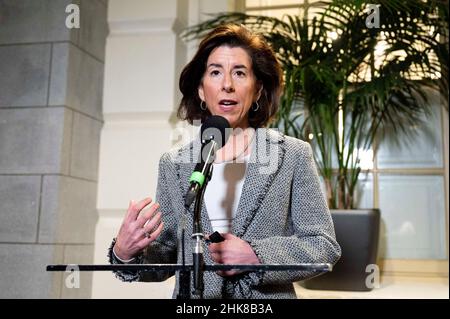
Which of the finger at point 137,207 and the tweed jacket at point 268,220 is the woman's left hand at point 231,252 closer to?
the tweed jacket at point 268,220

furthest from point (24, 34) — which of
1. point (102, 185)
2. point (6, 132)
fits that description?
point (102, 185)

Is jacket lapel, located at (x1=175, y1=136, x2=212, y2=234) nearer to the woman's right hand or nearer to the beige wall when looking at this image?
the woman's right hand

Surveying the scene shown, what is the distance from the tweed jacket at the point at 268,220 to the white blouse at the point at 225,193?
0.03 metres

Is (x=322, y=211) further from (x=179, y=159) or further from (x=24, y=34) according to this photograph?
(x=24, y=34)

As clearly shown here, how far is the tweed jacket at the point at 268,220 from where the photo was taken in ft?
3.03

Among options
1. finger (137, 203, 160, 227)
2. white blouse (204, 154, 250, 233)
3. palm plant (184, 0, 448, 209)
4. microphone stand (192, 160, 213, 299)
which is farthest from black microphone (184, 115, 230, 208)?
palm plant (184, 0, 448, 209)

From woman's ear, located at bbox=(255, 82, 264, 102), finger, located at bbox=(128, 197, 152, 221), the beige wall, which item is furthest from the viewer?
the beige wall

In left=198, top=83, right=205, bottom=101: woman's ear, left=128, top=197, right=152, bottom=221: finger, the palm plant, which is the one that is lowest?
left=128, top=197, right=152, bottom=221: finger

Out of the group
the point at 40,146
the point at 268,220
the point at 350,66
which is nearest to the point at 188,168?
the point at 268,220

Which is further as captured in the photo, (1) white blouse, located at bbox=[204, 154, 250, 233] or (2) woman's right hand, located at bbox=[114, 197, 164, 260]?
(1) white blouse, located at bbox=[204, 154, 250, 233]

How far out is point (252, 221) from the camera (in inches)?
39.6

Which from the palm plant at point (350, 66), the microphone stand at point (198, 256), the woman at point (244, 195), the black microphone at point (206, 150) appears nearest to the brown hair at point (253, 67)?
the woman at point (244, 195)

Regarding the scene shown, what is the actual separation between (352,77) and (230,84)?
3.91 feet

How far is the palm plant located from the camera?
1.88 m
